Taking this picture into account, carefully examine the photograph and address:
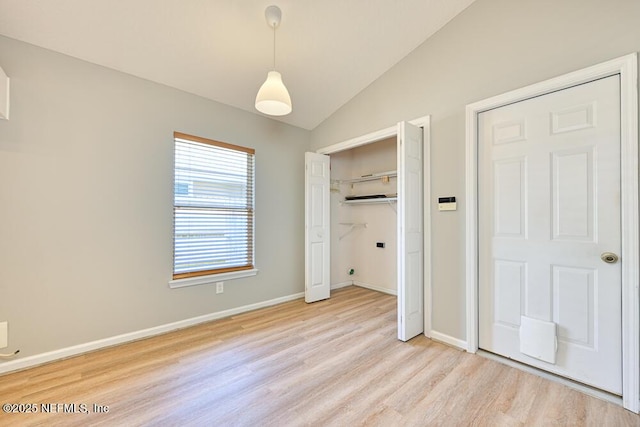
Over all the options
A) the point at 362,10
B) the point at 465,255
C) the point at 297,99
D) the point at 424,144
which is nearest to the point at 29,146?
the point at 297,99

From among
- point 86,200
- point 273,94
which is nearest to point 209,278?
point 86,200

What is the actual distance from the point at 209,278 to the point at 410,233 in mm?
2326

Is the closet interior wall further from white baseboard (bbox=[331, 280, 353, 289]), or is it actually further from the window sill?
the window sill

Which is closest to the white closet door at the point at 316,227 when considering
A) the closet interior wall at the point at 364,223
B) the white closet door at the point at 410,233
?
the closet interior wall at the point at 364,223

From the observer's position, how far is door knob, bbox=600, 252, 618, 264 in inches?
70.2

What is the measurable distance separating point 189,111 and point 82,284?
2009 mm

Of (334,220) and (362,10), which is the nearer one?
(362,10)

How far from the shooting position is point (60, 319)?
229cm

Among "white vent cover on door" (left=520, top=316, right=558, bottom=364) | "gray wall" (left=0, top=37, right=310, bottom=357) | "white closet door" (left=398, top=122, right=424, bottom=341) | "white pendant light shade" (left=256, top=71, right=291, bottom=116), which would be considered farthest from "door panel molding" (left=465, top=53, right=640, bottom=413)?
"gray wall" (left=0, top=37, right=310, bottom=357)

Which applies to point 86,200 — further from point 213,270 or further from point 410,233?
point 410,233

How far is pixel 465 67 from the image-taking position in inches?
98.2

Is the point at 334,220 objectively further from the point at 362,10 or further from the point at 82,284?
the point at 82,284

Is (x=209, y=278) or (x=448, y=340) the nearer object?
(x=448, y=340)

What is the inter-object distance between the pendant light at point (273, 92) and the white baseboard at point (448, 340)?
2562 mm
